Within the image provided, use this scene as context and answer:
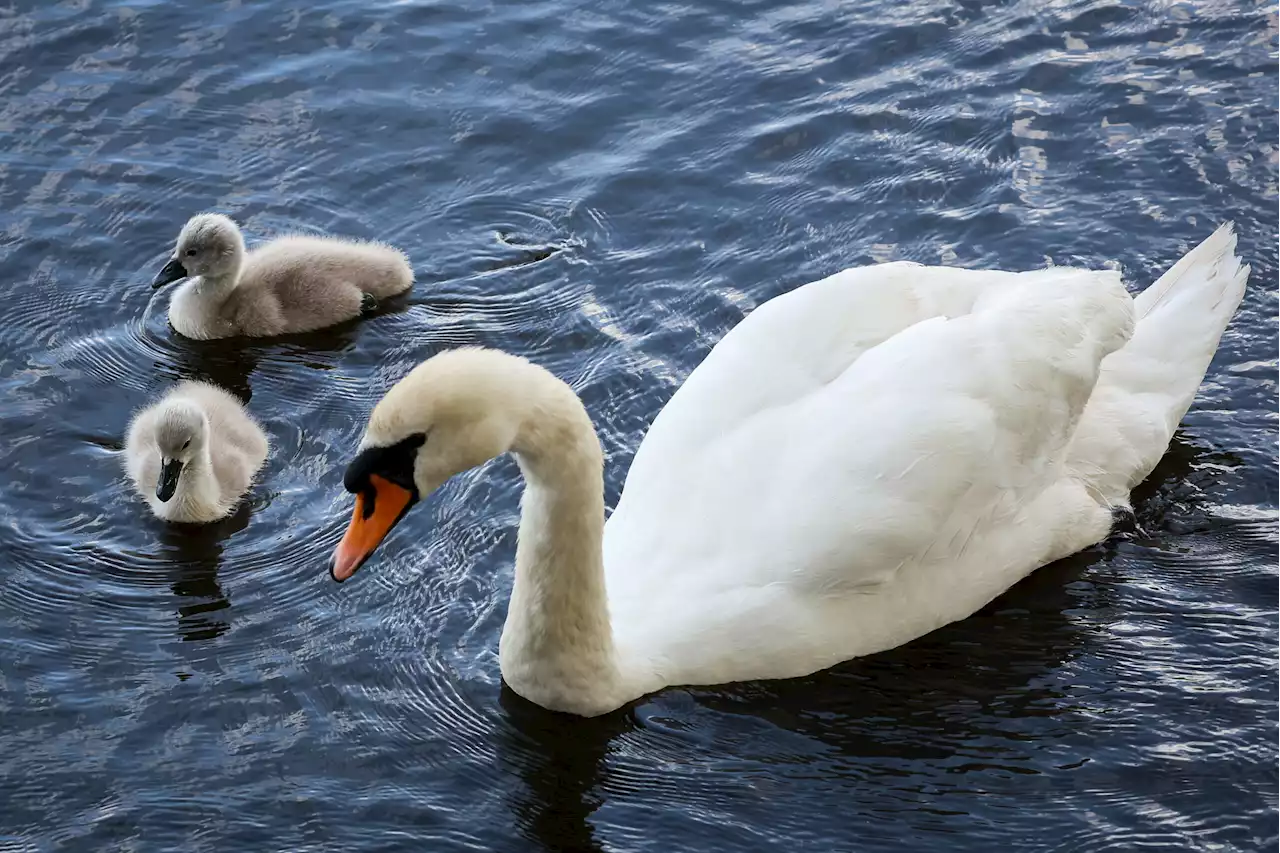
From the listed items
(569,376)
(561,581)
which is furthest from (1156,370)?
(561,581)

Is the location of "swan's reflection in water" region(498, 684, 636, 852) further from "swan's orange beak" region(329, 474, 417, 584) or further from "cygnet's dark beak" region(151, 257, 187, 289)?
"cygnet's dark beak" region(151, 257, 187, 289)

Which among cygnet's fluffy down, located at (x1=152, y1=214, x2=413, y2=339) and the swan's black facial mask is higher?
the swan's black facial mask

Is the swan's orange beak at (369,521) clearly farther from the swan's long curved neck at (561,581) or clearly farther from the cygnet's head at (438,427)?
the swan's long curved neck at (561,581)

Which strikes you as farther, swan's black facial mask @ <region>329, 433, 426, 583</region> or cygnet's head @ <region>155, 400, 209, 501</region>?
cygnet's head @ <region>155, 400, 209, 501</region>

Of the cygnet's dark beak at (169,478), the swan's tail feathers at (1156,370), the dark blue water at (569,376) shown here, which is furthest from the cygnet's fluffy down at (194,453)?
the swan's tail feathers at (1156,370)

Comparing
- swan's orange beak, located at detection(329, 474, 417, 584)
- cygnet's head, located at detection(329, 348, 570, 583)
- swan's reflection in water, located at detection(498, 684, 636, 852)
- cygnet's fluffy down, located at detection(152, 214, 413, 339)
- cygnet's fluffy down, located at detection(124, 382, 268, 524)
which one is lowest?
swan's reflection in water, located at detection(498, 684, 636, 852)

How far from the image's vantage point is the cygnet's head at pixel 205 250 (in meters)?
8.58

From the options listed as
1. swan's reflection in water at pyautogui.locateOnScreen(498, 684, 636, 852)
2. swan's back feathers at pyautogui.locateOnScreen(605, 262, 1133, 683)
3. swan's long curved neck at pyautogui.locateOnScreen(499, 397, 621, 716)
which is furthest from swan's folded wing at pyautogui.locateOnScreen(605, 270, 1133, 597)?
swan's reflection in water at pyautogui.locateOnScreen(498, 684, 636, 852)

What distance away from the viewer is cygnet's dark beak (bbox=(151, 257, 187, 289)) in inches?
340

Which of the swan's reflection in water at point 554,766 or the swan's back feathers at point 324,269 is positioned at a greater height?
the swan's back feathers at point 324,269

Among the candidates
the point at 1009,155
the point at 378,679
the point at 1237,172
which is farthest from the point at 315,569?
the point at 1237,172

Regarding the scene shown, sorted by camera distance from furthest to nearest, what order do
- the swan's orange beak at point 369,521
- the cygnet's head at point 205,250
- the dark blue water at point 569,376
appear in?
the cygnet's head at point 205,250 → the dark blue water at point 569,376 → the swan's orange beak at point 369,521

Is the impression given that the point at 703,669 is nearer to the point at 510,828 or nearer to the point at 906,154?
the point at 510,828

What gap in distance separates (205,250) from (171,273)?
8.4 inches
